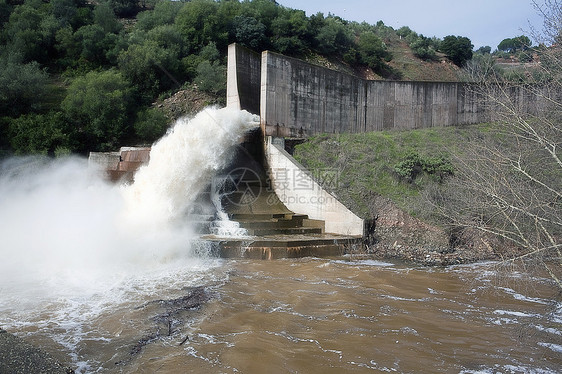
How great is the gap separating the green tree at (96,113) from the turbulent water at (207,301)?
6990 mm

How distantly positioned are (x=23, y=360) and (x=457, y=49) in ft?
147

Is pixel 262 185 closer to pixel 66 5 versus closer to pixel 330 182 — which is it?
pixel 330 182

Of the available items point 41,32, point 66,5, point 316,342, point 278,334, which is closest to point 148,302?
point 278,334

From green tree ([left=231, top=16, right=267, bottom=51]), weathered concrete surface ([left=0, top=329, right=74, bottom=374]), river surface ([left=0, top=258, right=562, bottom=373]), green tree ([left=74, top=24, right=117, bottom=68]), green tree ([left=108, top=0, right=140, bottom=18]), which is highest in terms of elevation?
green tree ([left=108, top=0, right=140, bottom=18])

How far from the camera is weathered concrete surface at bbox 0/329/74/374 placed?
12.5 ft

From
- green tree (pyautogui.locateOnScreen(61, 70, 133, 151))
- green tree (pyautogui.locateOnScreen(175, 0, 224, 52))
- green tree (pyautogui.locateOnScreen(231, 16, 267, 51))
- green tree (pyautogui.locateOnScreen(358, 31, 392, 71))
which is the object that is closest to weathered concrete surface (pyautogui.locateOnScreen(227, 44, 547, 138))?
green tree (pyautogui.locateOnScreen(61, 70, 133, 151))

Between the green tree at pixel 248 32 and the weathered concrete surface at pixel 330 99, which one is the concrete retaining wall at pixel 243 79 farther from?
the green tree at pixel 248 32

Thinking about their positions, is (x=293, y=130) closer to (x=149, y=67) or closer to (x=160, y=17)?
(x=149, y=67)

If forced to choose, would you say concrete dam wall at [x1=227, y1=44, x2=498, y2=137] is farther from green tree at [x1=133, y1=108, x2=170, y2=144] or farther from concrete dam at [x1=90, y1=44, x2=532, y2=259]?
green tree at [x1=133, y1=108, x2=170, y2=144]

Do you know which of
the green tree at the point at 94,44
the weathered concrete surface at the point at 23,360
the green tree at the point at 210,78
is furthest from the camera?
the green tree at the point at 94,44

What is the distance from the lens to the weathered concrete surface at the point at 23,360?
3.80 metres

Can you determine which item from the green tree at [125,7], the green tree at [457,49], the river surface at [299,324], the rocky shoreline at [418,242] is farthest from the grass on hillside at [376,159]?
the green tree at [125,7]

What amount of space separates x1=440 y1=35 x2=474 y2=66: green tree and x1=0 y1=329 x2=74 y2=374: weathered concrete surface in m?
44.2

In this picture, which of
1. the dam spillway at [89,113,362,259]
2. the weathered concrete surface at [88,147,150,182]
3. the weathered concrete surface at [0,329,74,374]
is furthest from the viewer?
the weathered concrete surface at [88,147,150,182]
